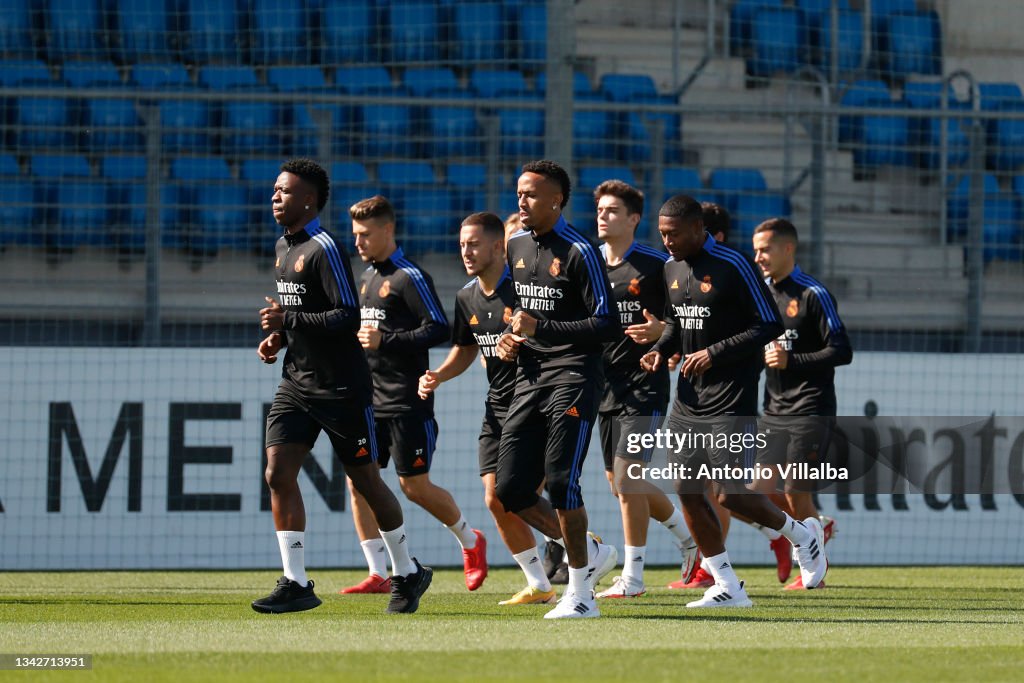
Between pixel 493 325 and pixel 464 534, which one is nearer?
pixel 493 325

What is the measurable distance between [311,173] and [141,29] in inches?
261

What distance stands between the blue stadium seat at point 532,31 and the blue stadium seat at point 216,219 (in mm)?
2794

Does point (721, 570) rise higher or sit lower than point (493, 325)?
lower

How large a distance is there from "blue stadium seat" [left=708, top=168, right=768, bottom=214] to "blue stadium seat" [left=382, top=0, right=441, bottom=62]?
2.60 metres

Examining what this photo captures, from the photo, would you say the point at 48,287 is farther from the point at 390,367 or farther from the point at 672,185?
the point at 672,185

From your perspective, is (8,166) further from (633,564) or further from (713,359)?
(713,359)

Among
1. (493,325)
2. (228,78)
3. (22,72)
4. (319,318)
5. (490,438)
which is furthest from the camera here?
(228,78)

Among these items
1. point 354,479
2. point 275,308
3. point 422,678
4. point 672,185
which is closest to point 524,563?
point 354,479

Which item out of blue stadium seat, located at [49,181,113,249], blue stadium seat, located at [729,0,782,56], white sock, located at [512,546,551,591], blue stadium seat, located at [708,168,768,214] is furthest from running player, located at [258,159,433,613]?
blue stadium seat, located at [729,0,782,56]

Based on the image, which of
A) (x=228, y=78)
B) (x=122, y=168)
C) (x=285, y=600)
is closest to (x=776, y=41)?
(x=228, y=78)

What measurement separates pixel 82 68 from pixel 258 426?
423cm

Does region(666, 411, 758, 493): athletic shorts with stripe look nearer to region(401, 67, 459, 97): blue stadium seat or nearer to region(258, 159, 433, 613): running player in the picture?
region(258, 159, 433, 613): running player

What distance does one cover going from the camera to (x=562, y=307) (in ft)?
23.3

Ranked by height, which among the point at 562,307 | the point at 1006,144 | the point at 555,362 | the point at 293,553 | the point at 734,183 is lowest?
the point at 293,553
